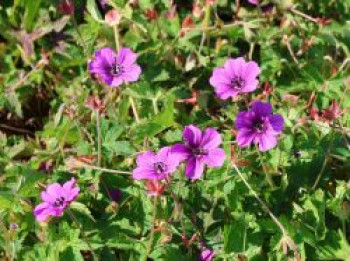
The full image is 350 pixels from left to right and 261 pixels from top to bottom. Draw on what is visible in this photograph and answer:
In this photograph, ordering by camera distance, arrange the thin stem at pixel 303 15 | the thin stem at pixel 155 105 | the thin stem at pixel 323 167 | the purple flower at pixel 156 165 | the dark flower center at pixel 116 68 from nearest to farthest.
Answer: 1. the purple flower at pixel 156 165
2. the thin stem at pixel 323 167
3. the dark flower center at pixel 116 68
4. the thin stem at pixel 155 105
5. the thin stem at pixel 303 15

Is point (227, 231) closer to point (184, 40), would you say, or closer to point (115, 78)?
point (115, 78)

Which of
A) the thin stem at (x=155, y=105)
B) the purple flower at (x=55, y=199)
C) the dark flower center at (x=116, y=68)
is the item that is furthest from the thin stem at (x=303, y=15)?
the purple flower at (x=55, y=199)

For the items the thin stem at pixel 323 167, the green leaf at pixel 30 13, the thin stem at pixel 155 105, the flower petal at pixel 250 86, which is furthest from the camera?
the green leaf at pixel 30 13

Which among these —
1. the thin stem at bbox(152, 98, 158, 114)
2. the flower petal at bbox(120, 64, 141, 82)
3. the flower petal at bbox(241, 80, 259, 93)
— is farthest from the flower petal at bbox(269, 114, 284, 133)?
the thin stem at bbox(152, 98, 158, 114)

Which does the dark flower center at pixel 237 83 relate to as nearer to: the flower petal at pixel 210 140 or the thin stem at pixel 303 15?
the flower petal at pixel 210 140

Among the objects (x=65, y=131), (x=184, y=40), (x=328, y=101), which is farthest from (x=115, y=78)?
(x=328, y=101)

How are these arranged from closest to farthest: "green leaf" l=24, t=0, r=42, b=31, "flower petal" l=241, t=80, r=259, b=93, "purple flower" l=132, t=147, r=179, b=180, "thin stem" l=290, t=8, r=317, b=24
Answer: "purple flower" l=132, t=147, r=179, b=180
"flower petal" l=241, t=80, r=259, b=93
"thin stem" l=290, t=8, r=317, b=24
"green leaf" l=24, t=0, r=42, b=31

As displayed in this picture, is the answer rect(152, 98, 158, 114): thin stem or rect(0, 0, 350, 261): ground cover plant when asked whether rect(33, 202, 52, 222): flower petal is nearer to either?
rect(0, 0, 350, 261): ground cover plant

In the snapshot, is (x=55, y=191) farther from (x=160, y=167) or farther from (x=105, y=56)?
(x=105, y=56)

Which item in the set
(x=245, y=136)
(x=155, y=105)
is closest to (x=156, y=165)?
(x=245, y=136)
